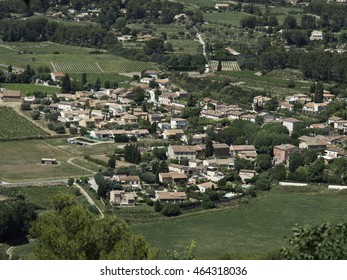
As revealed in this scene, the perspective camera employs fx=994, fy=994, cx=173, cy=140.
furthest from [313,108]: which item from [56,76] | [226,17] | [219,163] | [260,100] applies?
[226,17]

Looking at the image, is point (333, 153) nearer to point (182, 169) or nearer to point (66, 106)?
point (182, 169)

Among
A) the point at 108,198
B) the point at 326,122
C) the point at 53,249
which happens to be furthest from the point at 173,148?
the point at 53,249

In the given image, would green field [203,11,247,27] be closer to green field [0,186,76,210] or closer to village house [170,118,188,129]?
village house [170,118,188,129]

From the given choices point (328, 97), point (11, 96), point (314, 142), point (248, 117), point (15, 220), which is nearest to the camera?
point (15, 220)

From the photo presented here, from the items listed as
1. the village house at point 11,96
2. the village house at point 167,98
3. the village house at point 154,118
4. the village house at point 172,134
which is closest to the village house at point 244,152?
the village house at point 172,134

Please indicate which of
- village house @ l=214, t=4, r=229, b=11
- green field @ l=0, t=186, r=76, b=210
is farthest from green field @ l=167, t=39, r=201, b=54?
green field @ l=0, t=186, r=76, b=210

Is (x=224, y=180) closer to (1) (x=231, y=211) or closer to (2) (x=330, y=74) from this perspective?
(1) (x=231, y=211)

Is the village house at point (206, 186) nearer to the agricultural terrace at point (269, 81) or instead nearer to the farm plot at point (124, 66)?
the agricultural terrace at point (269, 81)
